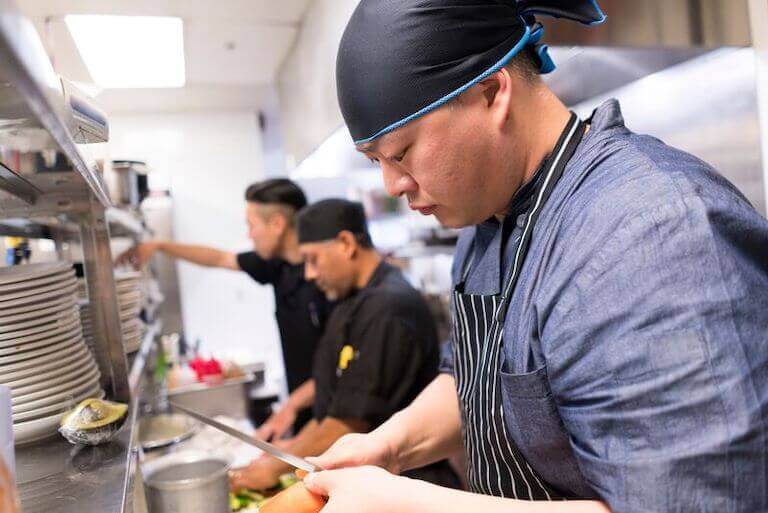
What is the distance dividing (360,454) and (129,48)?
2.46 meters

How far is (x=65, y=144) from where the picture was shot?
0.66m

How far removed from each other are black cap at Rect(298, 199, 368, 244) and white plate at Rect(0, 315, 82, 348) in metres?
1.32

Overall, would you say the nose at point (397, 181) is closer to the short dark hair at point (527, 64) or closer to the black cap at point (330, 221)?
the short dark hair at point (527, 64)

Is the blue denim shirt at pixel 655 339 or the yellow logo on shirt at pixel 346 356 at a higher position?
the blue denim shirt at pixel 655 339

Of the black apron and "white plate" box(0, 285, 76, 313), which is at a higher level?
"white plate" box(0, 285, 76, 313)

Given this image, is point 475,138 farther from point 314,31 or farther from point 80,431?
point 314,31

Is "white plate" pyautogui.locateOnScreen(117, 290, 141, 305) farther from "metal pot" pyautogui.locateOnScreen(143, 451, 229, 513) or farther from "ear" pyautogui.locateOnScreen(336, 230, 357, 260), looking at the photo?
"ear" pyautogui.locateOnScreen(336, 230, 357, 260)

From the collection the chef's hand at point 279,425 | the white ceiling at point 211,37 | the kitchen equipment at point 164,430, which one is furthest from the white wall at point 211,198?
the kitchen equipment at point 164,430

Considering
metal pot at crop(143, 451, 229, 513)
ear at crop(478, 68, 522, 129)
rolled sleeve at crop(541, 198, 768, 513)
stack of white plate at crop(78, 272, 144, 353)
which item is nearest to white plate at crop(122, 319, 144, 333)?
stack of white plate at crop(78, 272, 144, 353)

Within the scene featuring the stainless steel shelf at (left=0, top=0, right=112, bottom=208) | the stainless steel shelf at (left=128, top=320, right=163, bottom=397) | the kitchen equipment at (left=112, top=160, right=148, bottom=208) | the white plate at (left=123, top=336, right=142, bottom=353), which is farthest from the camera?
the kitchen equipment at (left=112, top=160, right=148, bottom=208)

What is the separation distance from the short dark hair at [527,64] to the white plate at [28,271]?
84cm

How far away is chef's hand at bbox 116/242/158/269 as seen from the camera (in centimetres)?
266

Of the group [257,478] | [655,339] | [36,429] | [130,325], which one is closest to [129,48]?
[130,325]

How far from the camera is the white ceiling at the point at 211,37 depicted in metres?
2.28
